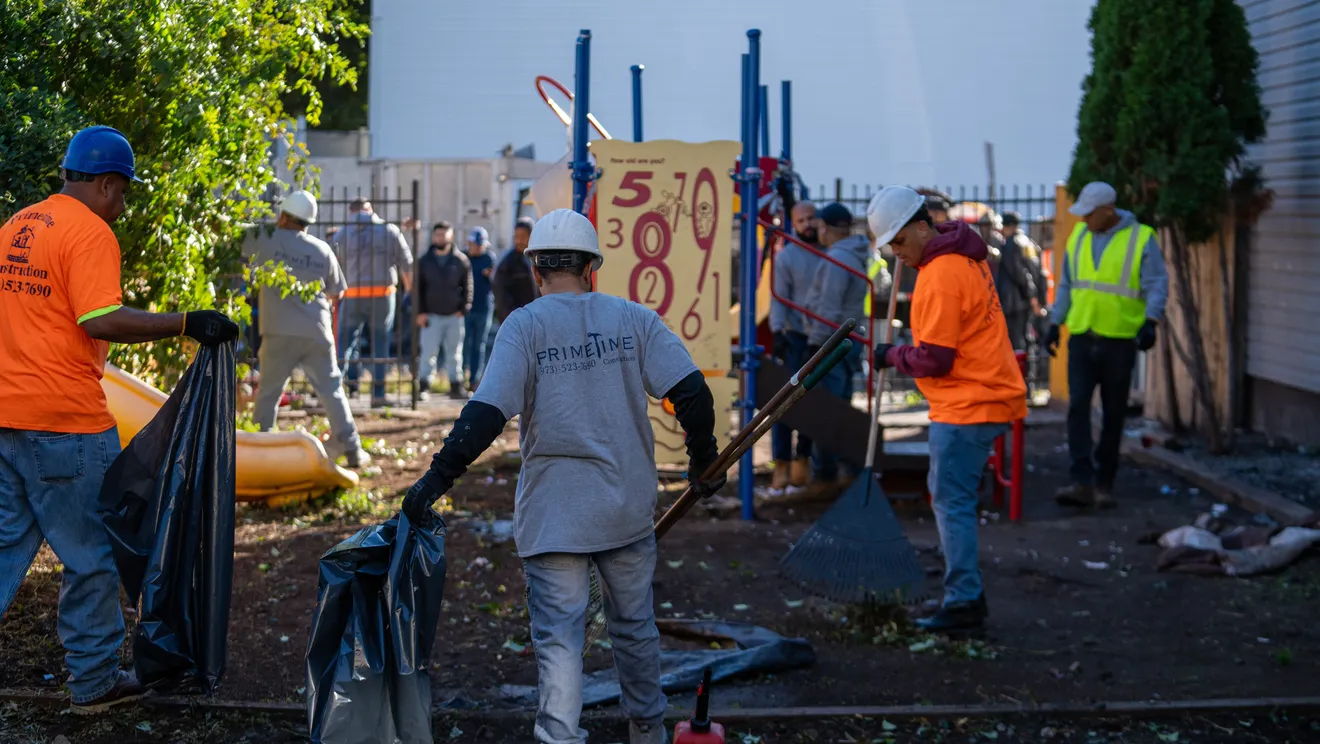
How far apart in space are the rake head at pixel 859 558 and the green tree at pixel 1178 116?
4837 mm

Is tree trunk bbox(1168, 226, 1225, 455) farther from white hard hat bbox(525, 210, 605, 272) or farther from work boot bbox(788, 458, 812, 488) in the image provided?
white hard hat bbox(525, 210, 605, 272)

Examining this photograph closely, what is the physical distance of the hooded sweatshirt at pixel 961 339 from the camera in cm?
588

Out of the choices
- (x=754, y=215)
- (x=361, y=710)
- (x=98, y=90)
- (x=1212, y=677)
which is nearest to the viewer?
(x=361, y=710)

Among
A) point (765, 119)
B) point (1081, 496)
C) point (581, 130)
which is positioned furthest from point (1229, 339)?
point (581, 130)

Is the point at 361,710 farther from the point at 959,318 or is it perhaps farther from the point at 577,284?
the point at 959,318

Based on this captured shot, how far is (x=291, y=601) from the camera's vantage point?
6.56m

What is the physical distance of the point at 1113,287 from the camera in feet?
28.6

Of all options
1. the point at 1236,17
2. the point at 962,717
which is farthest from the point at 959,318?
the point at 1236,17

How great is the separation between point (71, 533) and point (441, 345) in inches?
398

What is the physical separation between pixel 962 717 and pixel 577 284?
2148 mm

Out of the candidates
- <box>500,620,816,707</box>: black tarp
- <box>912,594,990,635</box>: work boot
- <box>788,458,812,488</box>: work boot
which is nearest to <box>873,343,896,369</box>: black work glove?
<box>912,594,990,635</box>: work boot

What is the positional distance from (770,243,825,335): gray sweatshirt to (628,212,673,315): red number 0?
1396 mm

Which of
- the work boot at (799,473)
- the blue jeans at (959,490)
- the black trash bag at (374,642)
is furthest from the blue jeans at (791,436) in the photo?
the black trash bag at (374,642)

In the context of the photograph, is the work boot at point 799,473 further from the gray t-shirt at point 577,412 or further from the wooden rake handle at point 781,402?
the gray t-shirt at point 577,412
